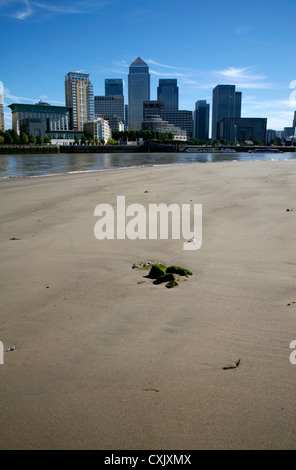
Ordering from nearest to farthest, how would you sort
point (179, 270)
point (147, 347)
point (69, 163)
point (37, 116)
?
1. point (147, 347)
2. point (179, 270)
3. point (69, 163)
4. point (37, 116)

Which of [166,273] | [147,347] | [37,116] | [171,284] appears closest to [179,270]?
[166,273]

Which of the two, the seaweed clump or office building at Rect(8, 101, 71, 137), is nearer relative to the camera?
the seaweed clump

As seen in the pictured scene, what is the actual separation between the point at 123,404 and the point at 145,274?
2016 millimetres

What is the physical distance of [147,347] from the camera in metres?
2.56

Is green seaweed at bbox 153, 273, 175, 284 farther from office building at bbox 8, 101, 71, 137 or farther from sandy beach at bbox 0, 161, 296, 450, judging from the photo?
office building at bbox 8, 101, 71, 137

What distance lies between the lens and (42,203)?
9.02 meters

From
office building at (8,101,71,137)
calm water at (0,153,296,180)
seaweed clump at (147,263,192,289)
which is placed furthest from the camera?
office building at (8,101,71,137)

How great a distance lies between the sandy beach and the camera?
73.9 inches

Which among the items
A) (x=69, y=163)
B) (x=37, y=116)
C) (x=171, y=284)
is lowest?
(x=171, y=284)

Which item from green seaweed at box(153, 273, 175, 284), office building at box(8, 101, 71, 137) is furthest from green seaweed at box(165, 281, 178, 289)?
office building at box(8, 101, 71, 137)

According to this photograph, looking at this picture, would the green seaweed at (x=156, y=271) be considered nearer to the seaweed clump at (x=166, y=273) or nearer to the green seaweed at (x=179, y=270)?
the seaweed clump at (x=166, y=273)

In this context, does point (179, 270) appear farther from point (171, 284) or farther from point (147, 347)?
point (147, 347)

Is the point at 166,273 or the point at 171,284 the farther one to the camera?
the point at 166,273

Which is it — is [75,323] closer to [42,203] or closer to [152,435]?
[152,435]
